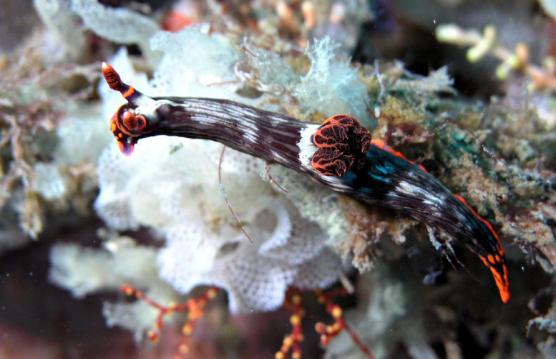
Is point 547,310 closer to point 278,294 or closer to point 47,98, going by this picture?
point 278,294

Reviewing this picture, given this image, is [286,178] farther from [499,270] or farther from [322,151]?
[499,270]

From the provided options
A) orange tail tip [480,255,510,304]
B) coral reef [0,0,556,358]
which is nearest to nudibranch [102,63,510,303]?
orange tail tip [480,255,510,304]

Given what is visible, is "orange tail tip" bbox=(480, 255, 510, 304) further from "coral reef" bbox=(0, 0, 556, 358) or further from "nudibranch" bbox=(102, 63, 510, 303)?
"coral reef" bbox=(0, 0, 556, 358)

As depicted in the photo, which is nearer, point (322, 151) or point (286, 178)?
point (322, 151)

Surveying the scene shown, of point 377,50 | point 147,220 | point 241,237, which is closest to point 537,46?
point 377,50

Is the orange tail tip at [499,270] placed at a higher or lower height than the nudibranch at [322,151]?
lower

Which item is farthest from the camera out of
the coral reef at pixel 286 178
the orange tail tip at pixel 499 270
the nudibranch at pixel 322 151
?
the coral reef at pixel 286 178

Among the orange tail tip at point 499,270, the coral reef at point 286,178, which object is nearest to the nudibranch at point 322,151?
the orange tail tip at point 499,270

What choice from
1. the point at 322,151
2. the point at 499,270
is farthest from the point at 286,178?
the point at 499,270

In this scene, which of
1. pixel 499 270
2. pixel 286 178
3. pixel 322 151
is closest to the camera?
pixel 322 151

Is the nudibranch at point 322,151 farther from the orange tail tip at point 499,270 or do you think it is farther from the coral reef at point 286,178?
the coral reef at point 286,178
